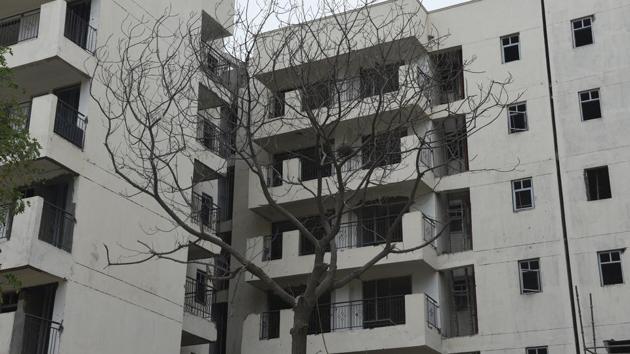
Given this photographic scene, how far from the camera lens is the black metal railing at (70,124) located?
27000mm

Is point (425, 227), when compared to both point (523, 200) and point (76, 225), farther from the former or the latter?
point (76, 225)

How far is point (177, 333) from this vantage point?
95.4 ft

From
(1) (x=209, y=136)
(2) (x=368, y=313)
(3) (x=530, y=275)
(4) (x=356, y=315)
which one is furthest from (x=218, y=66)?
(3) (x=530, y=275)

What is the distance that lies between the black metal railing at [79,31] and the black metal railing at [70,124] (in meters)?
1.99

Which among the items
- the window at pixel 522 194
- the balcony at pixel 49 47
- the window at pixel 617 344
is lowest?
the window at pixel 617 344

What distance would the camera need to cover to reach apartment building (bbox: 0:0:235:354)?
25156 millimetres

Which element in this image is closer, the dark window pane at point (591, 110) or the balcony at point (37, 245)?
the balcony at point (37, 245)

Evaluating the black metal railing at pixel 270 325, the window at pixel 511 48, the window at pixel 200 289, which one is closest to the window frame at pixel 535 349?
the black metal railing at pixel 270 325

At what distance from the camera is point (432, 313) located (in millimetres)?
31250

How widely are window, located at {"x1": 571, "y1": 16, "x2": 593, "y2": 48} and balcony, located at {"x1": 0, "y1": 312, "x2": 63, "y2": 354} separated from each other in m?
18.3

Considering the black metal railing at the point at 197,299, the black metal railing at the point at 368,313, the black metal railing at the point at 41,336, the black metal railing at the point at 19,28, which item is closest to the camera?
the black metal railing at the point at 41,336

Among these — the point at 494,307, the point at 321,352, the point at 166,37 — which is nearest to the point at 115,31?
the point at 166,37

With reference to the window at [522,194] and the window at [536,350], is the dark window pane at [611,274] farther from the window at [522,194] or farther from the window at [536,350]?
the window at [522,194]

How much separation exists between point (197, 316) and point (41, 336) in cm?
675
